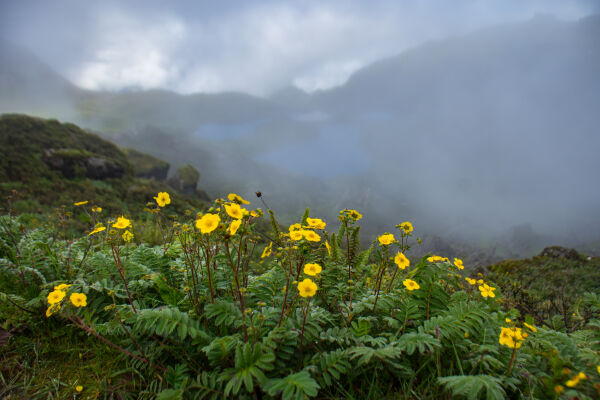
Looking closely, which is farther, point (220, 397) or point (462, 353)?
point (462, 353)

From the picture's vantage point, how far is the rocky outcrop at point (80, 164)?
22828mm

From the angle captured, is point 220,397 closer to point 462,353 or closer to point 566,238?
point 462,353

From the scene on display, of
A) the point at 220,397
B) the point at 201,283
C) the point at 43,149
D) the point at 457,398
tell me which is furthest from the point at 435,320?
the point at 43,149

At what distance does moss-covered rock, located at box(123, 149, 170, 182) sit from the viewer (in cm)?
5147

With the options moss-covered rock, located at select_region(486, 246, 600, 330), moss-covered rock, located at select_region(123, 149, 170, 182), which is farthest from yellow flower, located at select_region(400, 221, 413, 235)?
moss-covered rock, located at select_region(123, 149, 170, 182)

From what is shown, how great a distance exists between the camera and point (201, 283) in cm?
269

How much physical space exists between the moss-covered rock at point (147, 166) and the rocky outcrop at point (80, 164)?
2518cm

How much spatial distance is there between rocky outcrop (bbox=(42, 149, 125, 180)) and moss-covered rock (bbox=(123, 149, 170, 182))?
25179 mm

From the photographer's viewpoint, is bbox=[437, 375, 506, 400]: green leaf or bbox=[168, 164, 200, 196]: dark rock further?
bbox=[168, 164, 200, 196]: dark rock

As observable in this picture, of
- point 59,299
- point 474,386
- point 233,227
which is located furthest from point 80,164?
point 474,386

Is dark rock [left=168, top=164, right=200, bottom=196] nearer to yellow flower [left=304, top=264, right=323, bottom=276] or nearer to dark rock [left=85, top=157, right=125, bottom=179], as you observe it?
dark rock [left=85, top=157, right=125, bottom=179]

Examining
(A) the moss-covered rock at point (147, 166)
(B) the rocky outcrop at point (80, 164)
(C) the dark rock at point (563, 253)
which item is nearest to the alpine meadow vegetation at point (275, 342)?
(C) the dark rock at point (563, 253)

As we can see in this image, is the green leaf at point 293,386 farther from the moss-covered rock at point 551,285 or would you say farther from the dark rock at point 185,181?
the dark rock at point 185,181

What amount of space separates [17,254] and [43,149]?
28065mm
